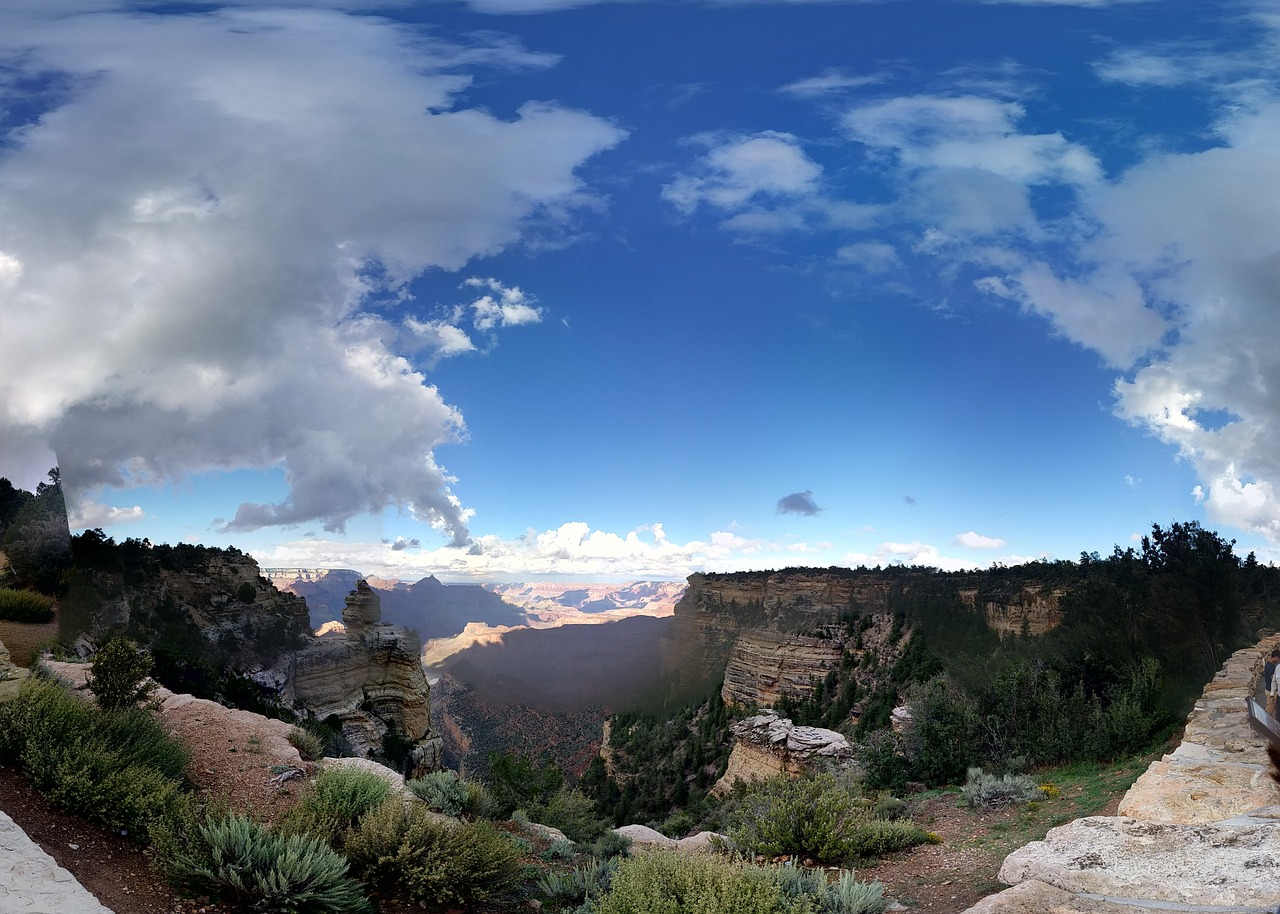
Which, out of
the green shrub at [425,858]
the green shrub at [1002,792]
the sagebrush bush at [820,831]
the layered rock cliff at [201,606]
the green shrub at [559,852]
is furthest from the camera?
the layered rock cliff at [201,606]

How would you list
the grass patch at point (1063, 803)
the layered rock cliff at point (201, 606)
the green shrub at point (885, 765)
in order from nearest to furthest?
the grass patch at point (1063, 803) < the green shrub at point (885, 765) < the layered rock cliff at point (201, 606)

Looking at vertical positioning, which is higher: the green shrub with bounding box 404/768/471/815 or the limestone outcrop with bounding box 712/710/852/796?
the green shrub with bounding box 404/768/471/815

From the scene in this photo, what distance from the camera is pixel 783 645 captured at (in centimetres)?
4891

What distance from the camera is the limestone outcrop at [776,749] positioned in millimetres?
21000

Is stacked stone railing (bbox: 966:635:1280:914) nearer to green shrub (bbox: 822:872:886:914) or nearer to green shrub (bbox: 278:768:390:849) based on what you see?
green shrub (bbox: 822:872:886:914)

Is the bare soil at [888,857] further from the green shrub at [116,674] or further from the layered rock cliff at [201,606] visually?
the layered rock cliff at [201,606]

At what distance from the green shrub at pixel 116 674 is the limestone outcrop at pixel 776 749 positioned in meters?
16.0

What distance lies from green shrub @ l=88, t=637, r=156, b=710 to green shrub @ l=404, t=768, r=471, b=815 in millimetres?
4039

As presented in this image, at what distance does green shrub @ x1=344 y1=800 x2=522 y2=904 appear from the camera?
21.5ft

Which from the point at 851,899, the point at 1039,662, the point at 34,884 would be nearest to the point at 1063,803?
the point at 851,899

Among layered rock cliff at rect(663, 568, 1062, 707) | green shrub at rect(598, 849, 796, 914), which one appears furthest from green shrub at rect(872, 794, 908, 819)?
layered rock cliff at rect(663, 568, 1062, 707)

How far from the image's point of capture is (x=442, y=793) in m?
9.57

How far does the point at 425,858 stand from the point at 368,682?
28.6 meters

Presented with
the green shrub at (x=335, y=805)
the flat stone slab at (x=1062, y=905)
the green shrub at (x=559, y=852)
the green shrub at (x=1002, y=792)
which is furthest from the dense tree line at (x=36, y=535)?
the green shrub at (x=1002, y=792)
